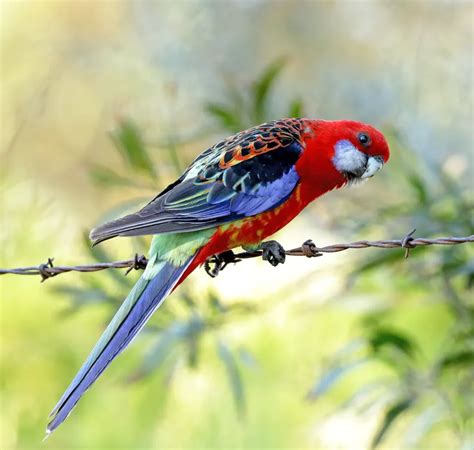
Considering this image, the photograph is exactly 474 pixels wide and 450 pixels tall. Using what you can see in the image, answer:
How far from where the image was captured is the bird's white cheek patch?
14.7 feet

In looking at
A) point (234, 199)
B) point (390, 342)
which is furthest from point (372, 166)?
point (390, 342)

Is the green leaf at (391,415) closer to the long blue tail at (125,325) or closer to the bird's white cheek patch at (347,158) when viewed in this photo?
the bird's white cheek patch at (347,158)

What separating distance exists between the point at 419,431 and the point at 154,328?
1.95 m

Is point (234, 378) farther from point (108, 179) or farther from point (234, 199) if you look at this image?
point (234, 199)

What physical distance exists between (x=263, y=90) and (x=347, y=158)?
154 cm

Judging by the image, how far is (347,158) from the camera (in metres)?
4.52

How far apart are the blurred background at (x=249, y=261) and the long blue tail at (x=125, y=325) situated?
1495 mm

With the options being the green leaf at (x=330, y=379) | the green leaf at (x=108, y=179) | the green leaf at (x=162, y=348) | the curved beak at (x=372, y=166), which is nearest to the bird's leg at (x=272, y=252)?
the curved beak at (x=372, y=166)

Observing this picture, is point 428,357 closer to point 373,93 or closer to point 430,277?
point 430,277

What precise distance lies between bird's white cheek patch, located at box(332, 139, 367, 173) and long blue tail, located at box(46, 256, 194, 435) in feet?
3.36

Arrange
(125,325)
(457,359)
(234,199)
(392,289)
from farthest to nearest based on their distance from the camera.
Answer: (392,289)
(457,359)
(234,199)
(125,325)

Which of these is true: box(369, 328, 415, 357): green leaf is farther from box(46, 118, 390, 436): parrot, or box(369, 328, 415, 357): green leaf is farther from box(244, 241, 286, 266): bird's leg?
box(244, 241, 286, 266): bird's leg

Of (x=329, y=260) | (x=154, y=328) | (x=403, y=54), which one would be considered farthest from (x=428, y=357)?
(x=403, y=54)

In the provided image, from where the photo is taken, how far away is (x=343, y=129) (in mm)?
4570
